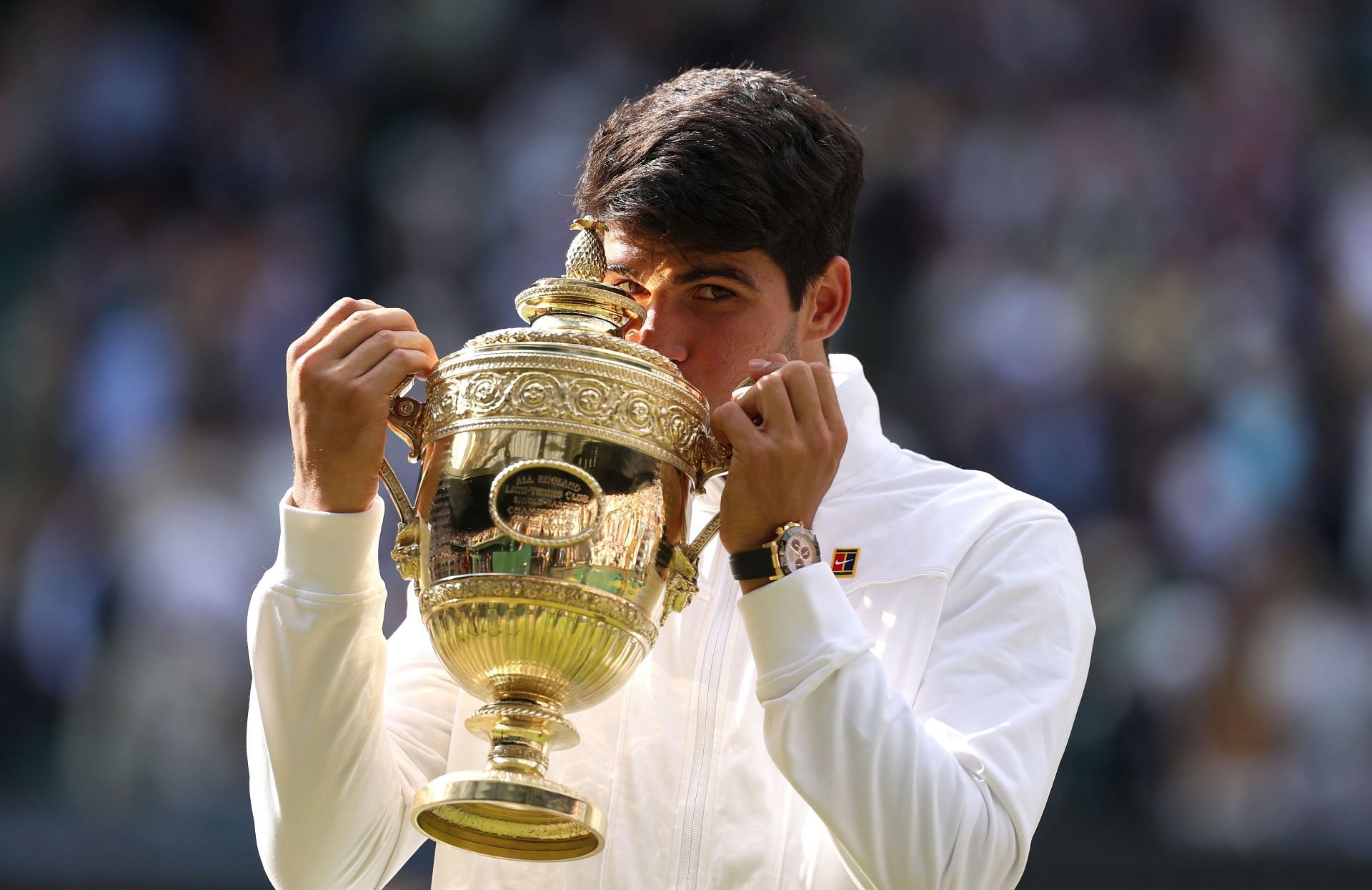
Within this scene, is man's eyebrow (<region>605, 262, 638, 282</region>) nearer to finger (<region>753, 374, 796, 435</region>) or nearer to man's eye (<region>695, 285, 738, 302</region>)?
man's eye (<region>695, 285, 738, 302</region>)

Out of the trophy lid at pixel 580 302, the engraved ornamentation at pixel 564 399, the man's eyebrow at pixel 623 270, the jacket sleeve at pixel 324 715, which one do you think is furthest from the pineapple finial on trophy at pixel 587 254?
the jacket sleeve at pixel 324 715

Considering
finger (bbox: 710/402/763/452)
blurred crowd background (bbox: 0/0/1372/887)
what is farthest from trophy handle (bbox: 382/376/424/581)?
blurred crowd background (bbox: 0/0/1372/887)

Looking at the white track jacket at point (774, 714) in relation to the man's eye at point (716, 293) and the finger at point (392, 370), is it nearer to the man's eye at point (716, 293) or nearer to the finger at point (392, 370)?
the finger at point (392, 370)

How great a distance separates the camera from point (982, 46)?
814 centimetres

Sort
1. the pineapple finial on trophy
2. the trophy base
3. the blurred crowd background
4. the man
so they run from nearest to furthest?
the trophy base < the man < the pineapple finial on trophy < the blurred crowd background

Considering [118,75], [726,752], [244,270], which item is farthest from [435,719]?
[118,75]

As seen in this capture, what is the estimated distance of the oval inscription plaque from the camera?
1912 millimetres

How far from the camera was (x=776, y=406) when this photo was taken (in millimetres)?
1987

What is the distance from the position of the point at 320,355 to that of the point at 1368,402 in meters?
5.57

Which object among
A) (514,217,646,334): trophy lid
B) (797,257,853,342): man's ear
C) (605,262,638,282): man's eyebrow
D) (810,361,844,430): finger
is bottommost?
(810,361,844,430): finger

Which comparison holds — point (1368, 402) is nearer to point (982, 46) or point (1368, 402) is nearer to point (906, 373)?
point (906, 373)

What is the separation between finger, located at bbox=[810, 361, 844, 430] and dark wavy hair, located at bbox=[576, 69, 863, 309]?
510mm

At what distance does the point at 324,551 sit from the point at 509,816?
0.37 metres

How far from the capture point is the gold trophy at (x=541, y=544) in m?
1.91
